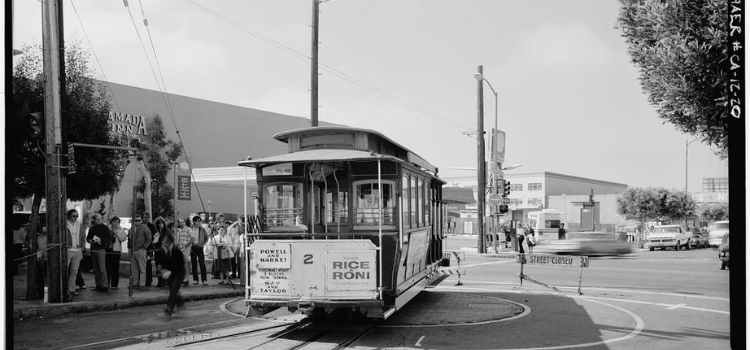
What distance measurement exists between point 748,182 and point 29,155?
12.1 m

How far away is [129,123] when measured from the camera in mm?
41156

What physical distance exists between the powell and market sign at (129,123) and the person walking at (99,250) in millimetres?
26742

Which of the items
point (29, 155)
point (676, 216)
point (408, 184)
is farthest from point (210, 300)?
point (676, 216)

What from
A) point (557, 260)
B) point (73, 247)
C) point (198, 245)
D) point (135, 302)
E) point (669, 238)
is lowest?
point (669, 238)

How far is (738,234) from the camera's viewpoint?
156 inches

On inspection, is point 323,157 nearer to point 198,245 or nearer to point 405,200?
point 405,200

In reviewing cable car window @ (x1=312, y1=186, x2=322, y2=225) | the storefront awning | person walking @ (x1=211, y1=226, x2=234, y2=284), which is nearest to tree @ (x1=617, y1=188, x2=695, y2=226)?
person walking @ (x1=211, y1=226, x2=234, y2=284)

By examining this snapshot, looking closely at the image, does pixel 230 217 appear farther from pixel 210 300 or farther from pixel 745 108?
pixel 745 108

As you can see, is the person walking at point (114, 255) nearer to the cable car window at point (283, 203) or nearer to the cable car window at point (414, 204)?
the cable car window at point (283, 203)

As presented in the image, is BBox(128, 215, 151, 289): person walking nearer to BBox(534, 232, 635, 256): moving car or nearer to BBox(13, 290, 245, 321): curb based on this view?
BBox(13, 290, 245, 321): curb

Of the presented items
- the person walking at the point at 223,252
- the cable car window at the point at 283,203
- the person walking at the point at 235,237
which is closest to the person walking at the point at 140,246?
the person walking at the point at 223,252

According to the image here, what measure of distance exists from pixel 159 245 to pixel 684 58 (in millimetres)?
13129

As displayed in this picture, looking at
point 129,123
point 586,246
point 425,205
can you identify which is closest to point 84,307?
point 425,205

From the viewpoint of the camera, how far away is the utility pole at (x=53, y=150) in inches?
463
